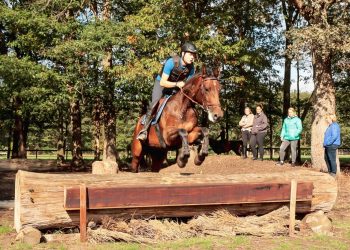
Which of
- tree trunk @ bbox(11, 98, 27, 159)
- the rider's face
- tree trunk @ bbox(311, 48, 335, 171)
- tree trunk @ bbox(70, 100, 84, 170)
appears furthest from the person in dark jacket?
tree trunk @ bbox(11, 98, 27, 159)

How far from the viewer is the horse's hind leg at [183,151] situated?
7723 mm

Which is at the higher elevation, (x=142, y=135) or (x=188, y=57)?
(x=188, y=57)

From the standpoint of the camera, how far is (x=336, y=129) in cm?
1301

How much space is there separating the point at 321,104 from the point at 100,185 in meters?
11.5

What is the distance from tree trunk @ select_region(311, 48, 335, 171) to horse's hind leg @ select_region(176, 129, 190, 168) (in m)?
9.64

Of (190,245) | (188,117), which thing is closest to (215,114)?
(188,117)

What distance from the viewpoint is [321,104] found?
16438 millimetres

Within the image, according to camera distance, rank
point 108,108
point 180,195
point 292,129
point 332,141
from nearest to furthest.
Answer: point 180,195 < point 332,141 < point 292,129 < point 108,108

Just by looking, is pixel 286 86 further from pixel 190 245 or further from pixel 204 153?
pixel 190 245

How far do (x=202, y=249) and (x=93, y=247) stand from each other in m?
1.60

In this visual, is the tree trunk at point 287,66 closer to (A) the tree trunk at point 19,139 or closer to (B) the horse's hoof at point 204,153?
(A) the tree trunk at point 19,139

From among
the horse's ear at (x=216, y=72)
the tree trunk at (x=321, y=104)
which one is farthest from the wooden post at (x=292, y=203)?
the tree trunk at (x=321, y=104)

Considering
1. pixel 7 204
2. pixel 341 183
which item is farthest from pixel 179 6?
pixel 7 204

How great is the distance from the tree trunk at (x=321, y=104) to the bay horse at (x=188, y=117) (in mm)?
8935
